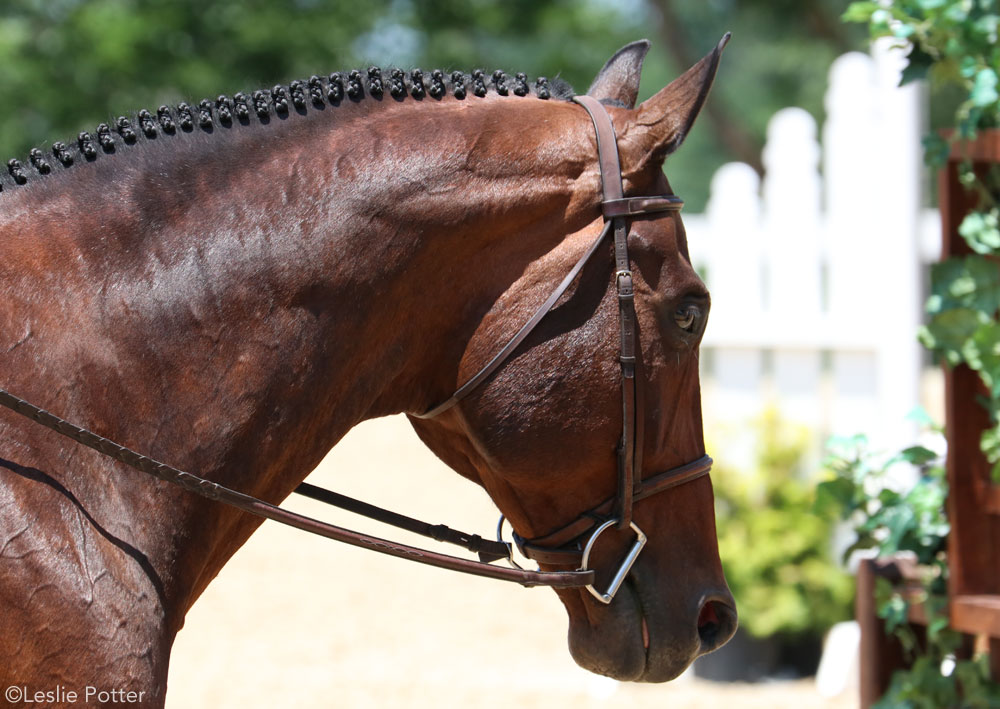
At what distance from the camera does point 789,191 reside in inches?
→ 253

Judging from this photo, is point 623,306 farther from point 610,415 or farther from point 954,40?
point 954,40

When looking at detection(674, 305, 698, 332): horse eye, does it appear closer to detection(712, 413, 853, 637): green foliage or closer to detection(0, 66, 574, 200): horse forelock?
detection(0, 66, 574, 200): horse forelock

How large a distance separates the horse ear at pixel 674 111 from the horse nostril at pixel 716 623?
0.93m

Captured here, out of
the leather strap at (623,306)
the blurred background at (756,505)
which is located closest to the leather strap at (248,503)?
the leather strap at (623,306)

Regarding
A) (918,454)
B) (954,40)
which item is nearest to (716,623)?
(918,454)

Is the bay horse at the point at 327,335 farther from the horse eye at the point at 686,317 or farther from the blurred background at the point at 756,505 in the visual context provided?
the blurred background at the point at 756,505

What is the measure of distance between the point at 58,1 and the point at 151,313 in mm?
14016

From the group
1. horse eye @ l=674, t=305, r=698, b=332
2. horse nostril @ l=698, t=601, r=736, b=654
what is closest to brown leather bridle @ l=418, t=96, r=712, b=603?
horse eye @ l=674, t=305, r=698, b=332

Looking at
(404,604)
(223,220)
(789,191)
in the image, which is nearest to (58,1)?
(404,604)

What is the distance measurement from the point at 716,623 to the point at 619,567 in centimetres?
29

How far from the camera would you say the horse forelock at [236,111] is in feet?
6.48

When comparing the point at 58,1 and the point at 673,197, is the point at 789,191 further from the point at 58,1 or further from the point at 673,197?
the point at 58,1

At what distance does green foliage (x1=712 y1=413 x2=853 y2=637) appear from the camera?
A: 5.64 metres

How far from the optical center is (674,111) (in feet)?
6.93
